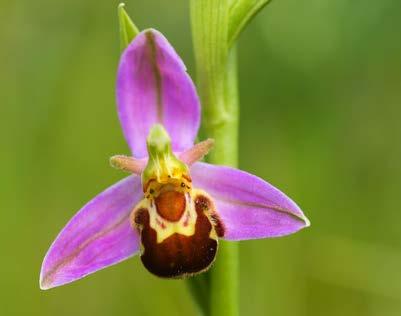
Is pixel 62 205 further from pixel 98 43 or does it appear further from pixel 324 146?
pixel 324 146

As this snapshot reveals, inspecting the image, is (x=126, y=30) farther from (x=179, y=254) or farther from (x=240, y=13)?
(x=179, y=254)

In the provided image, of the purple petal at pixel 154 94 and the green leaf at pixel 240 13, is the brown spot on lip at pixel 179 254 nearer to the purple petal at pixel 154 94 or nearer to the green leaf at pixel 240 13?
the purple petal at pixel 154 94

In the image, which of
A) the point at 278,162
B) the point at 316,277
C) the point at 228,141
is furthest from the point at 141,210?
the point at 278,162

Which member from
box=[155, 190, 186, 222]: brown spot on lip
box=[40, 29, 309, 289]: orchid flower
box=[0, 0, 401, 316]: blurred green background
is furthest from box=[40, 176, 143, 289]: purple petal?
box=[0, 0, 401, 316]: blurred green background

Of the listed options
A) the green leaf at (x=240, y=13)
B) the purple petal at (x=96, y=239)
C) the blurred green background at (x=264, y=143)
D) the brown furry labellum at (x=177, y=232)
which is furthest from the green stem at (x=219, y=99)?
the blurred green background at (x=264, y=143)

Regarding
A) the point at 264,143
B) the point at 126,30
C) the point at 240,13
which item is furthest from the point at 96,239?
the point at 264,143

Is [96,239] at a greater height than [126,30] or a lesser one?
lesser
